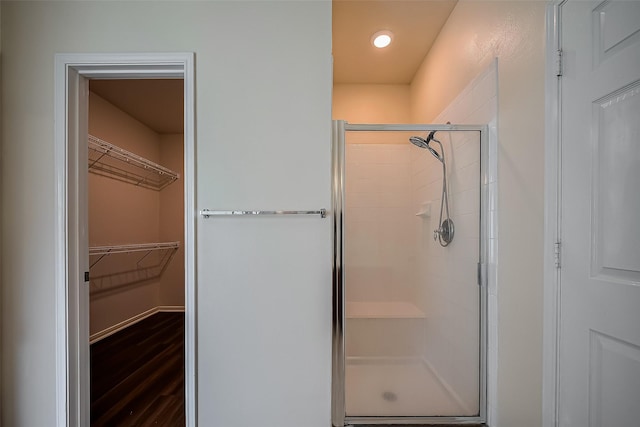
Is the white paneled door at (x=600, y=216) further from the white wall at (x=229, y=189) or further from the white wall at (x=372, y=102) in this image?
the white wall at (x=372, y=102)

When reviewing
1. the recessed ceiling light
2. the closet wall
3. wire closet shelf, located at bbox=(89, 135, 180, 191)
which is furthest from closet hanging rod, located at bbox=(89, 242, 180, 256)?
the recessed ceiling light

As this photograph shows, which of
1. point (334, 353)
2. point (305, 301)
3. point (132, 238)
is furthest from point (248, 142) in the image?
point (132, 238)

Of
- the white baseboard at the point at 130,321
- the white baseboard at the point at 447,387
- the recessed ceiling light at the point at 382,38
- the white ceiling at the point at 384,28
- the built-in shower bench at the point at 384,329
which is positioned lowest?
the white baseboard at the point at 130,321

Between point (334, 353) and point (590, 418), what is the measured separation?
103 cm

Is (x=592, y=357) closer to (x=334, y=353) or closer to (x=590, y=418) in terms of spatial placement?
(x=590, y=418)

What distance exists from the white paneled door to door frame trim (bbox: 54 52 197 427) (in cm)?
163

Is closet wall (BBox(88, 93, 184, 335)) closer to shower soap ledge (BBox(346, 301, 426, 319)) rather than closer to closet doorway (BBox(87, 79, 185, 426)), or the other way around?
closet doorway (BBox(87, 79, 185, 426))

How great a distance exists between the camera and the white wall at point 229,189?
157 centimetres

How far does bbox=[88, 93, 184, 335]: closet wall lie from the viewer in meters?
3.21

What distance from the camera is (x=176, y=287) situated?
4383 mm

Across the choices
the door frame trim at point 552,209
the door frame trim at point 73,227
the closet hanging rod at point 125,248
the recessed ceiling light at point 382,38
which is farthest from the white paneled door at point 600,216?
the closet hanging rod at point 125,248

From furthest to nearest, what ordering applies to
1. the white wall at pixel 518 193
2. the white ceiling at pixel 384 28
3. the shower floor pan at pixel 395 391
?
the white ceiling at pixel 384 28 < the shower floor pan at pixel 395 391 < the white wall at pixel 518 193

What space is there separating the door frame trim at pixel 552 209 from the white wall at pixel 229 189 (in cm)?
93

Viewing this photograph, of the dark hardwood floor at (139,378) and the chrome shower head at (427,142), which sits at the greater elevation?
the chrome shower head at (427,142)
